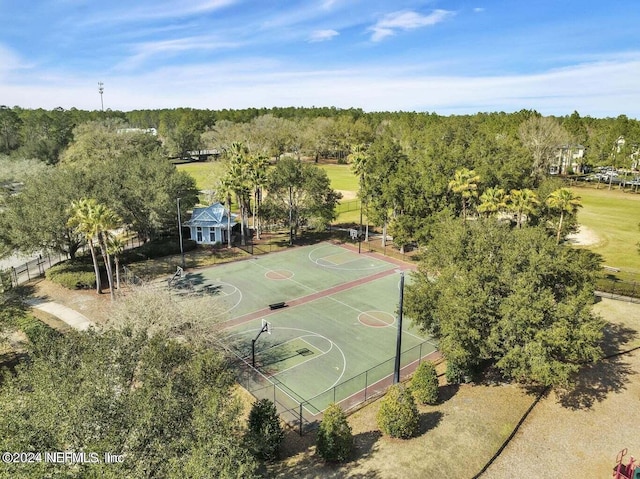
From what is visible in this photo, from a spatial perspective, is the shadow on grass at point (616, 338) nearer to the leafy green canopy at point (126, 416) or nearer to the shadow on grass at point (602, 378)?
the shadow on grass at point (602, 378)

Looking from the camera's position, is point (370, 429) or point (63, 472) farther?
point (370, 429)

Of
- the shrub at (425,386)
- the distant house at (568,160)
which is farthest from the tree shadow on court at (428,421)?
the distant house at (568,160)

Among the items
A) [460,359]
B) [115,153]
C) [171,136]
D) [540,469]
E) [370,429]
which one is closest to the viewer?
[540,469]

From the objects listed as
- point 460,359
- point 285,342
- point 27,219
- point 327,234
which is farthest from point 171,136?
point 460,359

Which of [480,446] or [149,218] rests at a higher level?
[149,218]

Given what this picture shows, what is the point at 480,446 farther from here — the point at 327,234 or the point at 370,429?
the point at 327,234

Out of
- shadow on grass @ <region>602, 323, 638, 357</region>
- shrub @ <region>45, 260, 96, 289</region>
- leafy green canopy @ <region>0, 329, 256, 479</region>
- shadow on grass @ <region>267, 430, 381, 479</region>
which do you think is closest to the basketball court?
shadow on grass @ <region>267, 430, 381, 479</region>

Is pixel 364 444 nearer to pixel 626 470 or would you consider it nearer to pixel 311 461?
pixel 311 461
